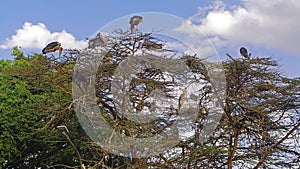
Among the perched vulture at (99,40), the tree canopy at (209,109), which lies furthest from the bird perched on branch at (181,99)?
the perched vulture at (99,40)

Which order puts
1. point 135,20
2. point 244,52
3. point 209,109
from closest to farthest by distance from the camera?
point 135,20 < point 209,109 < point 244,52

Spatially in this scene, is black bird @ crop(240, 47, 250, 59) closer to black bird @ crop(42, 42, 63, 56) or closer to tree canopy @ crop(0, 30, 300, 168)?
tree canopy @ crop(0, 30, 300, 168)

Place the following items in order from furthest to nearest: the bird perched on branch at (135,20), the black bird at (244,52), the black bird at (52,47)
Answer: the black bird at (52,47), the black bird at (244,52), the bird perched on branch at (135,20)

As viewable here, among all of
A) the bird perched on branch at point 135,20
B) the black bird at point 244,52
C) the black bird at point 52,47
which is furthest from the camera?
the black bird at point 52,47

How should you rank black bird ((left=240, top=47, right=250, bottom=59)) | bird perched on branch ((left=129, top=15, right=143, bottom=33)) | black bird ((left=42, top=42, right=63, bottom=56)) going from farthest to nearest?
black bird ((left=42, top=42, right=63, bottom=56)), black bird ((left=240, top=47, right=250, bottom=59)), bird perched on branch ((left=129, top=15, right=143, bottom=33))

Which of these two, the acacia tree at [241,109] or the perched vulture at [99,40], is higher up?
the perched vulture at [99,40]

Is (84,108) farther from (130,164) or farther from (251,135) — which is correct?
(251,135)

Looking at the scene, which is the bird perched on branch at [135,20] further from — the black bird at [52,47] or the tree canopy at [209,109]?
the black bird at [52,47]

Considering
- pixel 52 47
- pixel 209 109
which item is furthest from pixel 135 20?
pixel 209 109

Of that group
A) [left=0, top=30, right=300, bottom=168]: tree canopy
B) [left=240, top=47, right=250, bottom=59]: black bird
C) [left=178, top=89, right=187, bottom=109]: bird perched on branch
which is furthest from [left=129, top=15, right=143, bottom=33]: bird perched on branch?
[left=240, top=47, right=250, bottom=59]: black bird

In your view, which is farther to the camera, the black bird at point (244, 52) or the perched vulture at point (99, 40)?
the black bird at point (244, 52)

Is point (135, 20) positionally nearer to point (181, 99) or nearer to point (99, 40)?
point (99, 40)

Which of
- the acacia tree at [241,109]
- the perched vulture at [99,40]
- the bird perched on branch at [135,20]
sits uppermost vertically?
the bird perched on branch at [135,20]

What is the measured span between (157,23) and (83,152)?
270cm
